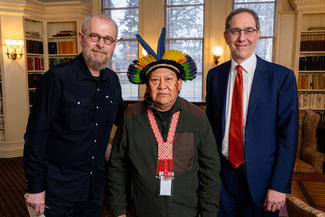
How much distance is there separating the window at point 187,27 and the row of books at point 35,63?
301 centimetres

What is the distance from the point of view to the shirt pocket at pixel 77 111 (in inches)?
59.3

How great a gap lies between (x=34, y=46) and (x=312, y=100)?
Answer: 6.12 m

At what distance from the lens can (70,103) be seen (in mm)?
1506

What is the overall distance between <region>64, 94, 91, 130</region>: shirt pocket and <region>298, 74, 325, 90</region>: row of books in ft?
16.9

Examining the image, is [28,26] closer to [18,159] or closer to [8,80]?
[8,80]

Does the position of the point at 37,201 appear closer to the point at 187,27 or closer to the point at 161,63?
the point at 161,63

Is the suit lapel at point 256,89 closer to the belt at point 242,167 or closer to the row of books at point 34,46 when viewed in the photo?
the belt at point 242,167

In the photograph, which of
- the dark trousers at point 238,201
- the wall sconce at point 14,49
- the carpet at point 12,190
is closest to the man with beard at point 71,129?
the dark trousers at point 238,201

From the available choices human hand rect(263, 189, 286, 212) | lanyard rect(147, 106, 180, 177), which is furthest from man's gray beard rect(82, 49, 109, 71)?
human hand rect(263, 189, 286, 212)

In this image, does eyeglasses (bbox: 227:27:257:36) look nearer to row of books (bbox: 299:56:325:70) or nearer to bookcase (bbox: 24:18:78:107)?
row of books (bbox: 299:56:325:70)

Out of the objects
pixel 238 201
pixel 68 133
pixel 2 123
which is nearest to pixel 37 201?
pixel 68 133

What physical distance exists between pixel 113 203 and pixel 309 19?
5.74 metres

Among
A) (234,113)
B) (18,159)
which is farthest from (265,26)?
(18,159)

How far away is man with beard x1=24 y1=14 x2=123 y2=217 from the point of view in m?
1.46
